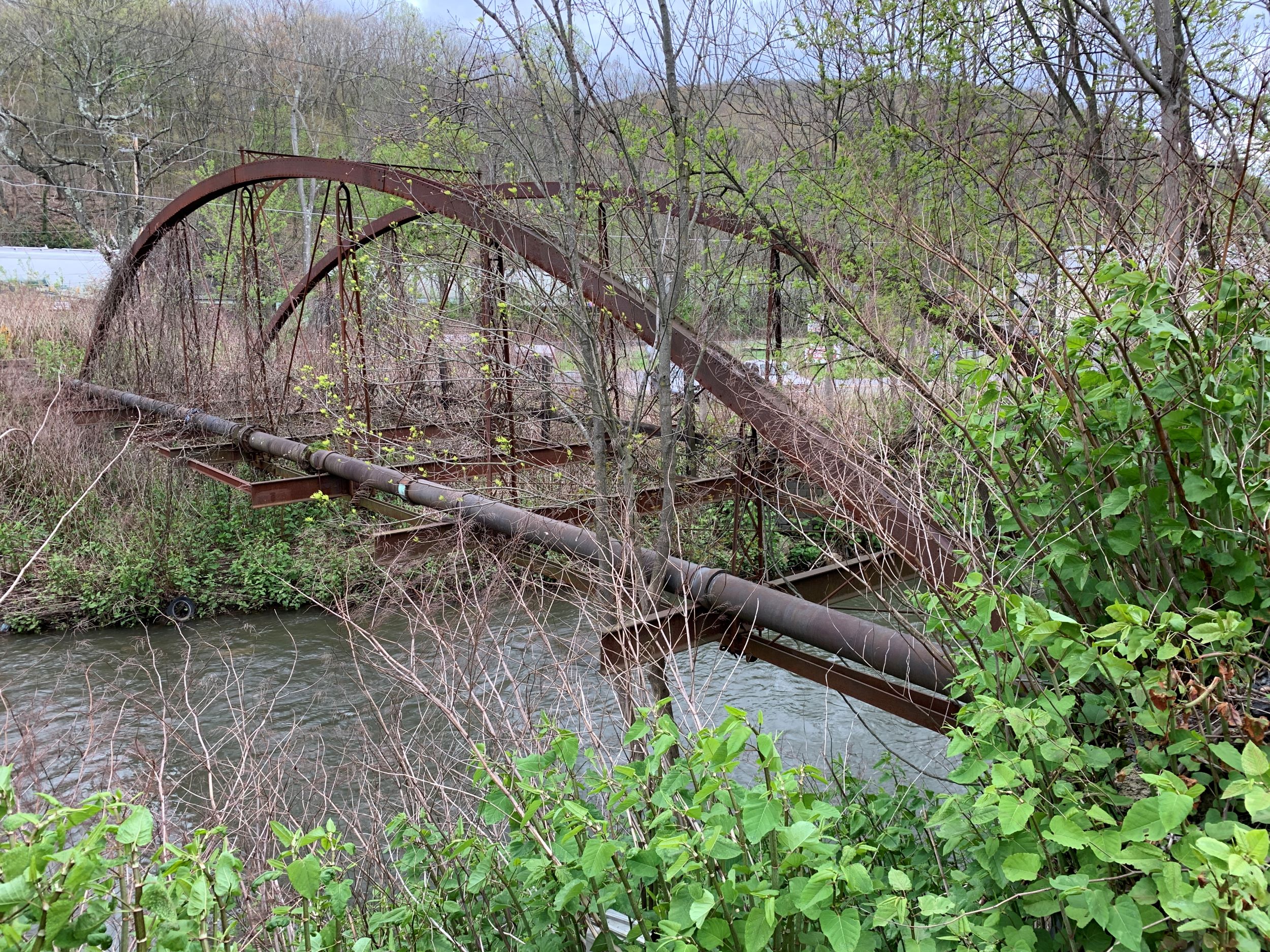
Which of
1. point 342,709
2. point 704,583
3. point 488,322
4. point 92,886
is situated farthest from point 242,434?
point 92,886

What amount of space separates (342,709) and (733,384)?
22.4 ft

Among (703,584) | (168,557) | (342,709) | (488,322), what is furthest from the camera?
(168,557)

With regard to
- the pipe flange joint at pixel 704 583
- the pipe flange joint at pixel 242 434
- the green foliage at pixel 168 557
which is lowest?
the green foliage at pixel 168 557

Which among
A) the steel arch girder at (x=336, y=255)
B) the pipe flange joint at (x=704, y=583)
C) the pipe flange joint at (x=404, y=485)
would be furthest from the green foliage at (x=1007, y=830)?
the steel arch girder at (x=336, y=255)

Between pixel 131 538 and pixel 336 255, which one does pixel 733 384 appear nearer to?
pixel 336 255

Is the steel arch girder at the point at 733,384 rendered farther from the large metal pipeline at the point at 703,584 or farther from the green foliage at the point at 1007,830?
the green foliage at the point at 1007,830

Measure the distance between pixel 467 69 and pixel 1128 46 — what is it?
14.7 ft

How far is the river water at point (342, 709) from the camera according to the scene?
4.66m

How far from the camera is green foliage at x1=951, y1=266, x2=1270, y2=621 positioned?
8.19ft

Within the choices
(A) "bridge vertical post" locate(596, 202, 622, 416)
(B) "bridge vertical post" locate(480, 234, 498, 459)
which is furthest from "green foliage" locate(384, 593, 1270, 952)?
(B) "bridge vertical post" locate(480, 234, 498, 459)

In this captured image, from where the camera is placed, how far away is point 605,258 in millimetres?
7266

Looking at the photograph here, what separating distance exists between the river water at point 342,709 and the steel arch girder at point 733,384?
768 mm

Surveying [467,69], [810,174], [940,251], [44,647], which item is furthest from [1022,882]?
[44,647]

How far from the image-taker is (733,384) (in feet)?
23.4
